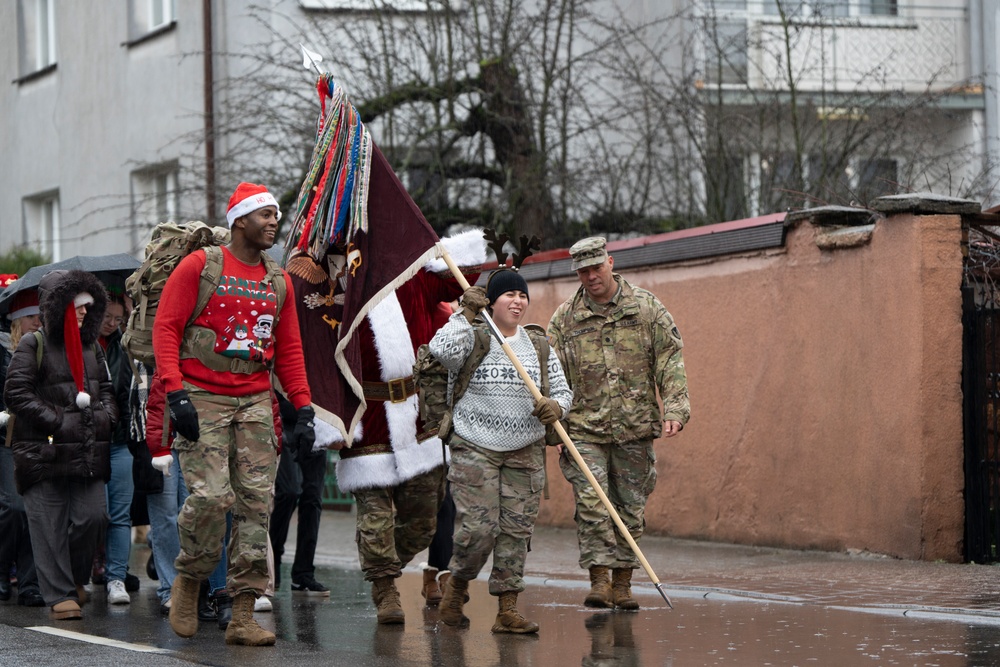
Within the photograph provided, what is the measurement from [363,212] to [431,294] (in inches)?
25.6

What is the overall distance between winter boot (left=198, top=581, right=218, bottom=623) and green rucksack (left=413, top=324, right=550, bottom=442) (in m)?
1.73

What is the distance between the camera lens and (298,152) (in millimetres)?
16906

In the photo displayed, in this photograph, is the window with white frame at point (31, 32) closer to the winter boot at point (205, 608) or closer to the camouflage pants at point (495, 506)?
the winter boot at point (205, 608)

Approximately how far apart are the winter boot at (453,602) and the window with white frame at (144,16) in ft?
47.0

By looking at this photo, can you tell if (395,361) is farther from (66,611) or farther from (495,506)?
(66,611)

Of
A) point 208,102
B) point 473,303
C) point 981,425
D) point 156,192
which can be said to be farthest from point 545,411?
point 156,192

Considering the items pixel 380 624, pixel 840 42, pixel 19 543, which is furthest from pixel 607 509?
pixel 840 42

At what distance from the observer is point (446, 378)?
8.23 metres

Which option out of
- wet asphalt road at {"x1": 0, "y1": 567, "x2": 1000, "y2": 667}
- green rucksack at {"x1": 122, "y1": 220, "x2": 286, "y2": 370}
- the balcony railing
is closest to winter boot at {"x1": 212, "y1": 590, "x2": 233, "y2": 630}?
wet asphalt road at {"x1": 0, "y1": 567, "x2": 1000, "y2": 667}

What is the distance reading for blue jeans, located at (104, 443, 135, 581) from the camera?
10008 millimetres

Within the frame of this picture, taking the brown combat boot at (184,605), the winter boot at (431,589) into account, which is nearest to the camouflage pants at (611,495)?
the winter boot at (431,589)

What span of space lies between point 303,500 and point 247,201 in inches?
122

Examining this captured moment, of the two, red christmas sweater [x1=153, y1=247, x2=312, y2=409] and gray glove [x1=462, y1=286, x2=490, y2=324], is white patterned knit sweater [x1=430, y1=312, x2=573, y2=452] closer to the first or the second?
gray glove [x1=462, y1=286, x2=490, y2=324]

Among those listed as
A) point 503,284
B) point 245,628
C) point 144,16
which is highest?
point 144,16
